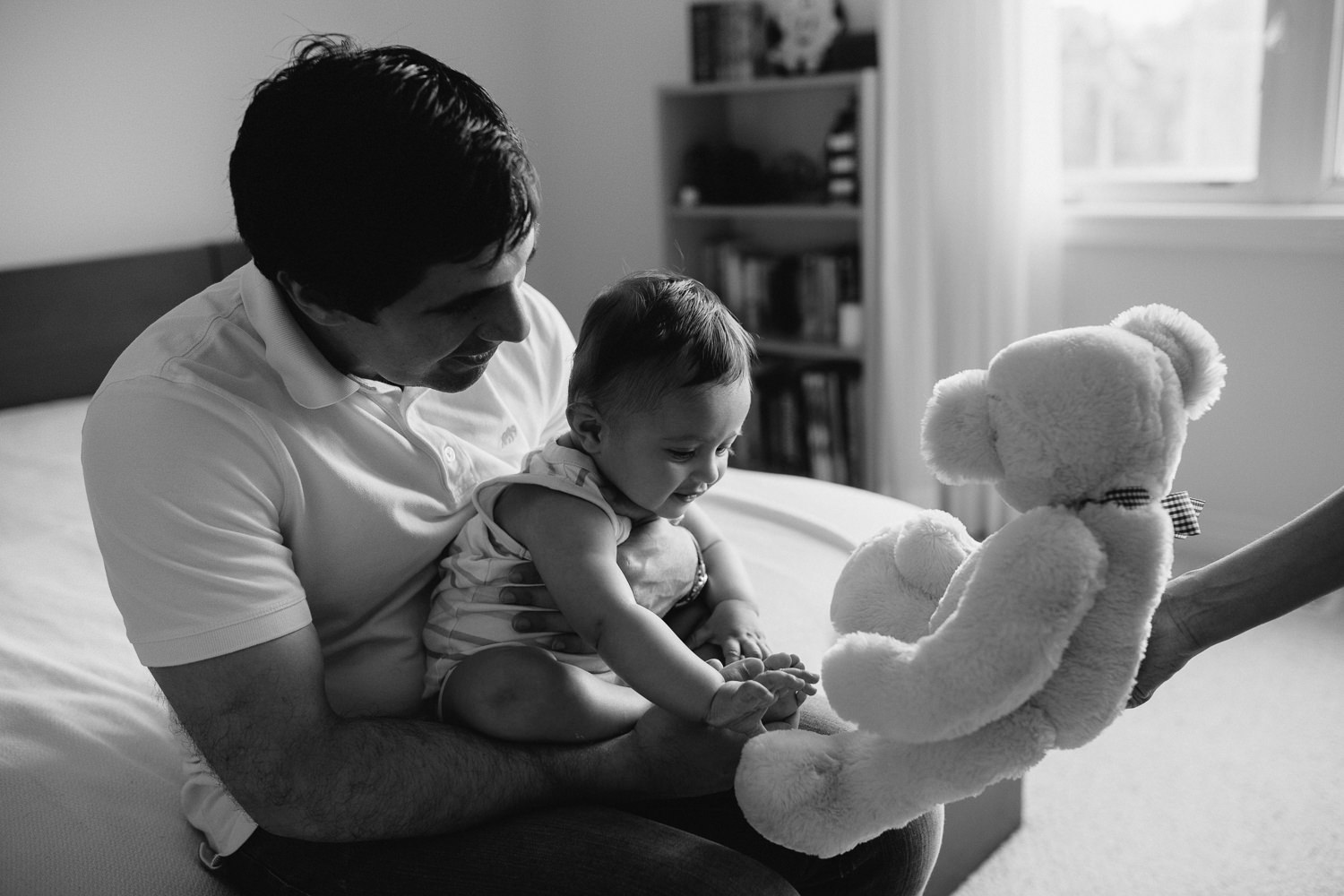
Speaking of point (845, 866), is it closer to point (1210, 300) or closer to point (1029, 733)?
point (1029, 733)

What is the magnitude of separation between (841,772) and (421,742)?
391 millimetres

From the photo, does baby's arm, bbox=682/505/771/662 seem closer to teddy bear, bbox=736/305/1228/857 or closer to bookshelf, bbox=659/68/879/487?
teddy bear, bbox=736/305/1228/857

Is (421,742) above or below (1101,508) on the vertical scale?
below

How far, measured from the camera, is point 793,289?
3.39 m

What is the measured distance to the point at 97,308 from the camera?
2816 millimetres

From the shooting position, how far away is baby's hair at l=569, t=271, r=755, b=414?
3.65 ft

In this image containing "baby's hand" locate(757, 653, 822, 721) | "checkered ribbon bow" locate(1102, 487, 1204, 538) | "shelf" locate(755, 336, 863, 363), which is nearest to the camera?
"checkered ribbon bow" locate(1102, 487, 1204, 538)

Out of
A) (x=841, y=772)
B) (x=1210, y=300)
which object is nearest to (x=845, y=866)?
(x=841, y=772)

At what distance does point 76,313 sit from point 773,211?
181cm

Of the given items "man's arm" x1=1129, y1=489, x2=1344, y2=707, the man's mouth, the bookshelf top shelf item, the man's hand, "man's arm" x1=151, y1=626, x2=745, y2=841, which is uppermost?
the bookshelf top shelf item

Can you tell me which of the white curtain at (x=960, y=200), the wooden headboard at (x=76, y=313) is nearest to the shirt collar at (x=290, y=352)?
the wooden headboard at (x=76, y=313)

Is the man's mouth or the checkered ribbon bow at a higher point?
the man's mouth

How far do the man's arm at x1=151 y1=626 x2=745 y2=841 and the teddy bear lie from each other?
0.17 meters

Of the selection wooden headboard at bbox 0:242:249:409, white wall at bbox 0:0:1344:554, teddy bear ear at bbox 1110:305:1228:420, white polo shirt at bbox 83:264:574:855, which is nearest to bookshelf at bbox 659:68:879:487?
white wall at bbox 0:0:1344:554
